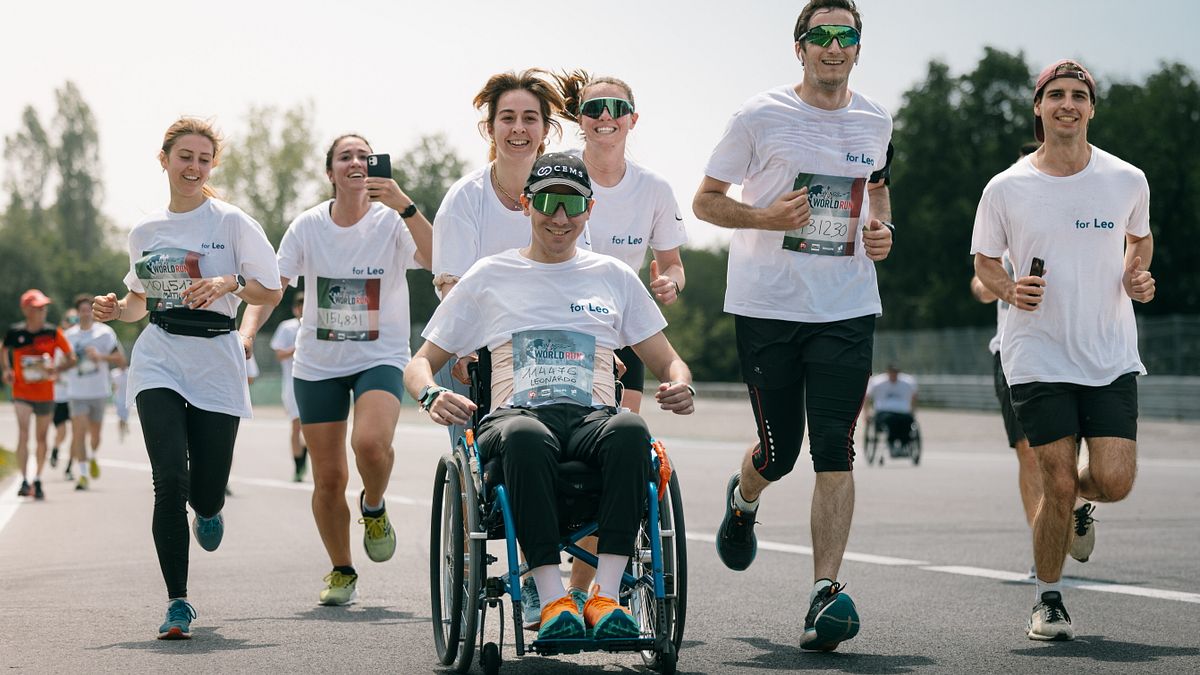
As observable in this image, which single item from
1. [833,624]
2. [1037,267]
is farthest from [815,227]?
[833,624]

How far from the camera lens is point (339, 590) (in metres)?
8.55

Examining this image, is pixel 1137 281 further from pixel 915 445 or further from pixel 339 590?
pixel 915 445

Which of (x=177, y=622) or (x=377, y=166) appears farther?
(x=377, y=166)

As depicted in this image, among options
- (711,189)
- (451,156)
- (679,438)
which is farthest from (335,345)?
(451,156)

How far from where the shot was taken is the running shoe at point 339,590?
8.49m

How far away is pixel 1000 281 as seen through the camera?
7.36 m

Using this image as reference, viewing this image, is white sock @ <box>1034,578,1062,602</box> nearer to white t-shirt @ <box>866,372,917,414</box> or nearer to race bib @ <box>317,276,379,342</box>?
race bib @ <box>317,276,379,342</box>

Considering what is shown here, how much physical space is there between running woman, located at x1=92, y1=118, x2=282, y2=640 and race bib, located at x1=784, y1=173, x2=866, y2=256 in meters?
2.54

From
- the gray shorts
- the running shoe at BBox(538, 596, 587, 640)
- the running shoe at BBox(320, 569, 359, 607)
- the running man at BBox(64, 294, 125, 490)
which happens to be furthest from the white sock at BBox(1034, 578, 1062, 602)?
the gray shorts

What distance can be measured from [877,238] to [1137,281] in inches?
44.1

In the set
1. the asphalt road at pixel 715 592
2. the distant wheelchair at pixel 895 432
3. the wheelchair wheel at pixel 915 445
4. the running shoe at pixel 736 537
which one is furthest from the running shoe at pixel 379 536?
the distant wheelchair at pixel 895 432

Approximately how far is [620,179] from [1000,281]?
177 centimetres

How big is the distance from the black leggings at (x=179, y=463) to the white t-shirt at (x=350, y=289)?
921 millimetres

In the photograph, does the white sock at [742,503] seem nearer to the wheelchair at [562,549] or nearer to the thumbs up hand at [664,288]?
the thumbs up hand at [664,288]
